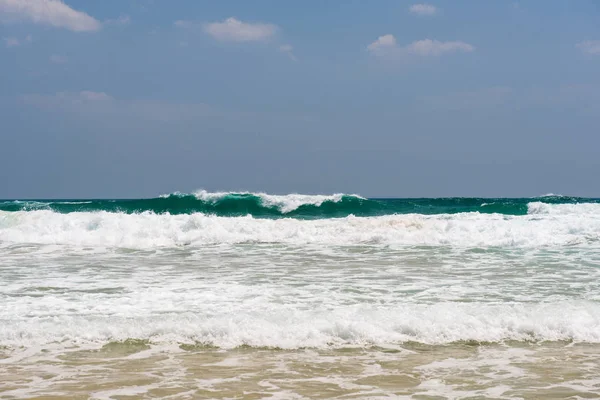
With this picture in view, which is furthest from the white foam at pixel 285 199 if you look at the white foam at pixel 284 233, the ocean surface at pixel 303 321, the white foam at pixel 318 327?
the white foam at pixel 318 327

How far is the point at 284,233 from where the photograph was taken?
17.4 m

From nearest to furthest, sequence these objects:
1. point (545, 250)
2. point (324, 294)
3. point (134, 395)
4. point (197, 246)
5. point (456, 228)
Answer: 1. point (134, 395)
2. point (324, 294)
3. point (545, 250)
4. point (197, 246)
5. point (456, 228)

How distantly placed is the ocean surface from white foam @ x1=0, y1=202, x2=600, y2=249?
0.62 m

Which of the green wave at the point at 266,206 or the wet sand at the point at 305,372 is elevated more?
the green wave at the point at 266,206

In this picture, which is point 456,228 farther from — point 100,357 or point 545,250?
point 100,357

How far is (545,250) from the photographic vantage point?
1397cm

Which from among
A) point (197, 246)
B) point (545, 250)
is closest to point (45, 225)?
point (197, 246)

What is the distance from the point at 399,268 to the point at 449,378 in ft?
20.5

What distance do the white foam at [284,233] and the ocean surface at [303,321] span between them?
0.62m

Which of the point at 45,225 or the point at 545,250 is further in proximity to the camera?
the point at 45,225

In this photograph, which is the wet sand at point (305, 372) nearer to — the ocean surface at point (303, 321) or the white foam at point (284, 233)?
the ocean surface at point (303, 321)

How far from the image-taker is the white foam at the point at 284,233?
1590 cm

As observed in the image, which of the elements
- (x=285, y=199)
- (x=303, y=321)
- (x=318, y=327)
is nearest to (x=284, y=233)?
(x=303, y=321)

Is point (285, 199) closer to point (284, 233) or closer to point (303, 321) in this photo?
point (284, 233)
